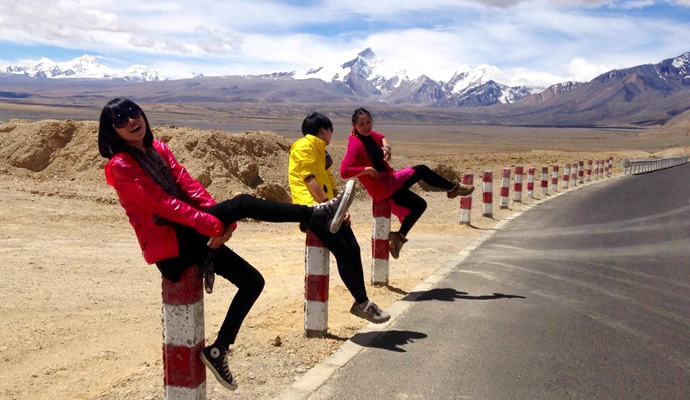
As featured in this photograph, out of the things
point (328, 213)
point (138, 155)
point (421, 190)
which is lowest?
point (421, 190)

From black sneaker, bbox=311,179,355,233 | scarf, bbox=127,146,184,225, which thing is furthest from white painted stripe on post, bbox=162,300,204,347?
black sneaker, bbox=311,179,355,233

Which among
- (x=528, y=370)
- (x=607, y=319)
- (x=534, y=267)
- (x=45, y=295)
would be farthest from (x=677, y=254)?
(x=45, y=295)

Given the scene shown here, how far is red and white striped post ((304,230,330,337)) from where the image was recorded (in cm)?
529

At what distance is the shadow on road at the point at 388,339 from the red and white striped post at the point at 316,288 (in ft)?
0.98

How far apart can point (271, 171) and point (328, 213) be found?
43.4ft

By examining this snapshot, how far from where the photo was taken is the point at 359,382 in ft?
14.5

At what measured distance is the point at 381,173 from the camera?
22.8 feet

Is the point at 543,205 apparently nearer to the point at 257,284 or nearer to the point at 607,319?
the point at 607,319

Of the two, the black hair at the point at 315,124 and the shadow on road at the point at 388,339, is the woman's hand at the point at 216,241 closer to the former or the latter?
the shadow on road at the point at 388,339

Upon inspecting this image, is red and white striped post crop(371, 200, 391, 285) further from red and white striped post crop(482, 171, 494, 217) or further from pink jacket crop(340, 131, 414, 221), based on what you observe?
red and white striped post crop(482, 171, 494, 217)

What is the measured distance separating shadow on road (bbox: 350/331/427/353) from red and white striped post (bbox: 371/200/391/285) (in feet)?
5.83

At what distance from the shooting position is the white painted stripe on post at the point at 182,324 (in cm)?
357

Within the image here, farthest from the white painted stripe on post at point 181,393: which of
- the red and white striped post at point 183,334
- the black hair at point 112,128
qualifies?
the black hair at point 112,128

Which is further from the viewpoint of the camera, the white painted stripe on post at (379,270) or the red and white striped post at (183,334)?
the white painted stripe on post at (379,270)
